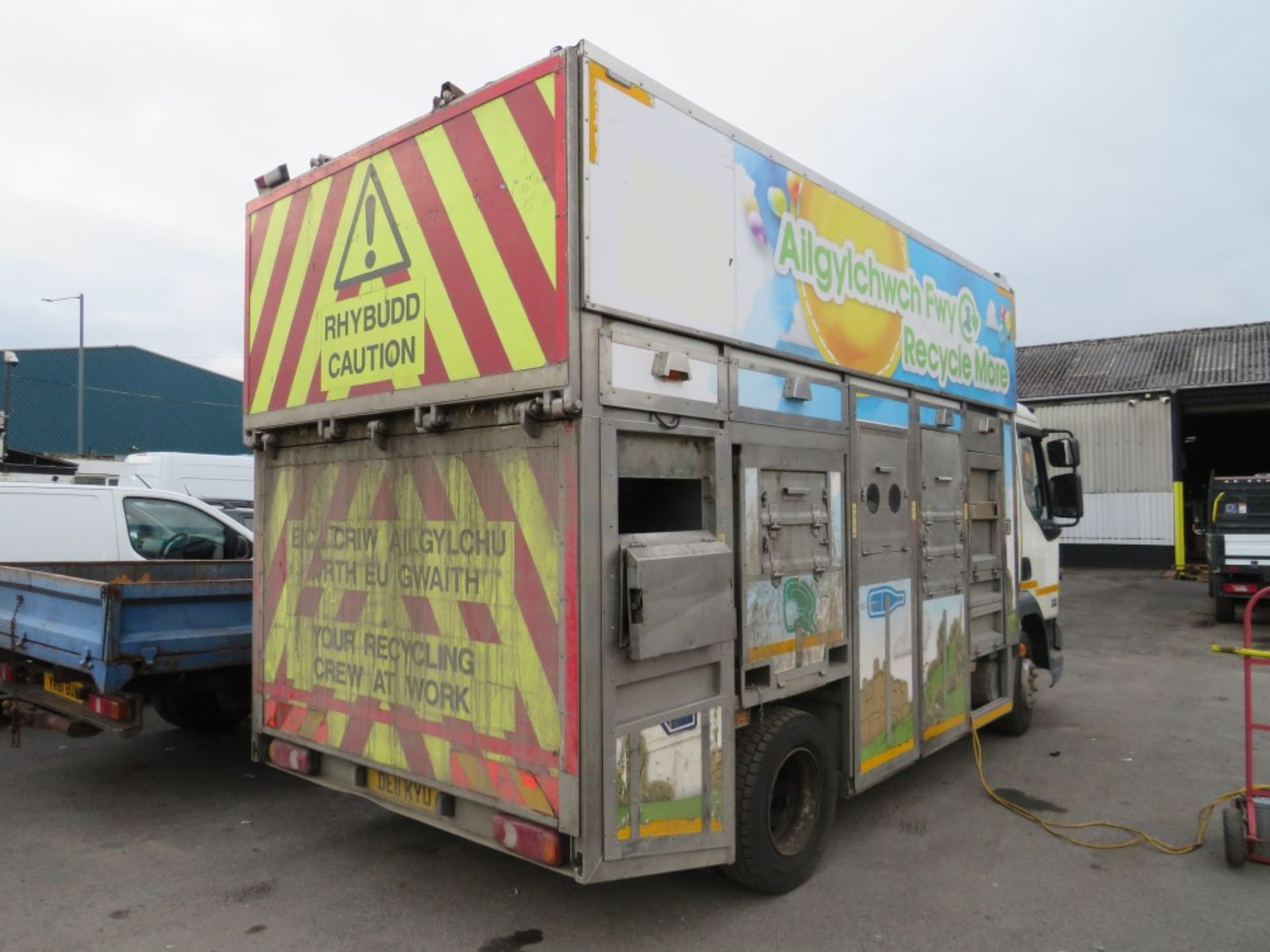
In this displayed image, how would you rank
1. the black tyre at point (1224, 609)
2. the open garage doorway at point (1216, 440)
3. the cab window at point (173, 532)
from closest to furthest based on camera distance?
the cab window at point (173, 532), the black tyre at point (1224, 609), the open garage doorway at point (1216, 440)

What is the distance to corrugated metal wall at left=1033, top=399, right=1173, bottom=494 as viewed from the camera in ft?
75.7

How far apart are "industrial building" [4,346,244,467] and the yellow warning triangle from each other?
3268 centimetres

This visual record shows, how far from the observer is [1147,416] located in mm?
23406

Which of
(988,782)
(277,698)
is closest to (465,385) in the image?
(277,698)

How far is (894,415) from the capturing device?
17.2 ft

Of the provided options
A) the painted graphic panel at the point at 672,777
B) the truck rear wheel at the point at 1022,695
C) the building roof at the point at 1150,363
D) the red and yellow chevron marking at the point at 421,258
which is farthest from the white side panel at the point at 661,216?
the building roof at the point at 1150,363

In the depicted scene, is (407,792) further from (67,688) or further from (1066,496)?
(1066,496)

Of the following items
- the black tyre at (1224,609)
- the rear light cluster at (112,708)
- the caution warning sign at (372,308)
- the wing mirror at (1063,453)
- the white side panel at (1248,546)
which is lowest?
the black tyre at (1224,609)

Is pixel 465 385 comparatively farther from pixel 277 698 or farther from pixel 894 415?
pixel 894 415

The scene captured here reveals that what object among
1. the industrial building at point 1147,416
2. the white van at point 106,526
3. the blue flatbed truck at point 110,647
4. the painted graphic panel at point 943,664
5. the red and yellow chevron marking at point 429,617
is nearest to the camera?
the red and yellow chevron marking at point 429,617

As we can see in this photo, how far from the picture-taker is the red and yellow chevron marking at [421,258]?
11.1ft

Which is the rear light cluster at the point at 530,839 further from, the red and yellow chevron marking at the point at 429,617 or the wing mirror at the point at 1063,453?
the wing mirror at the point at 1063,453

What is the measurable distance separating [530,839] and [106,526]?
602cm

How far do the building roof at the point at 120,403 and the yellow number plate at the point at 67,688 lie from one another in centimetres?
3096
